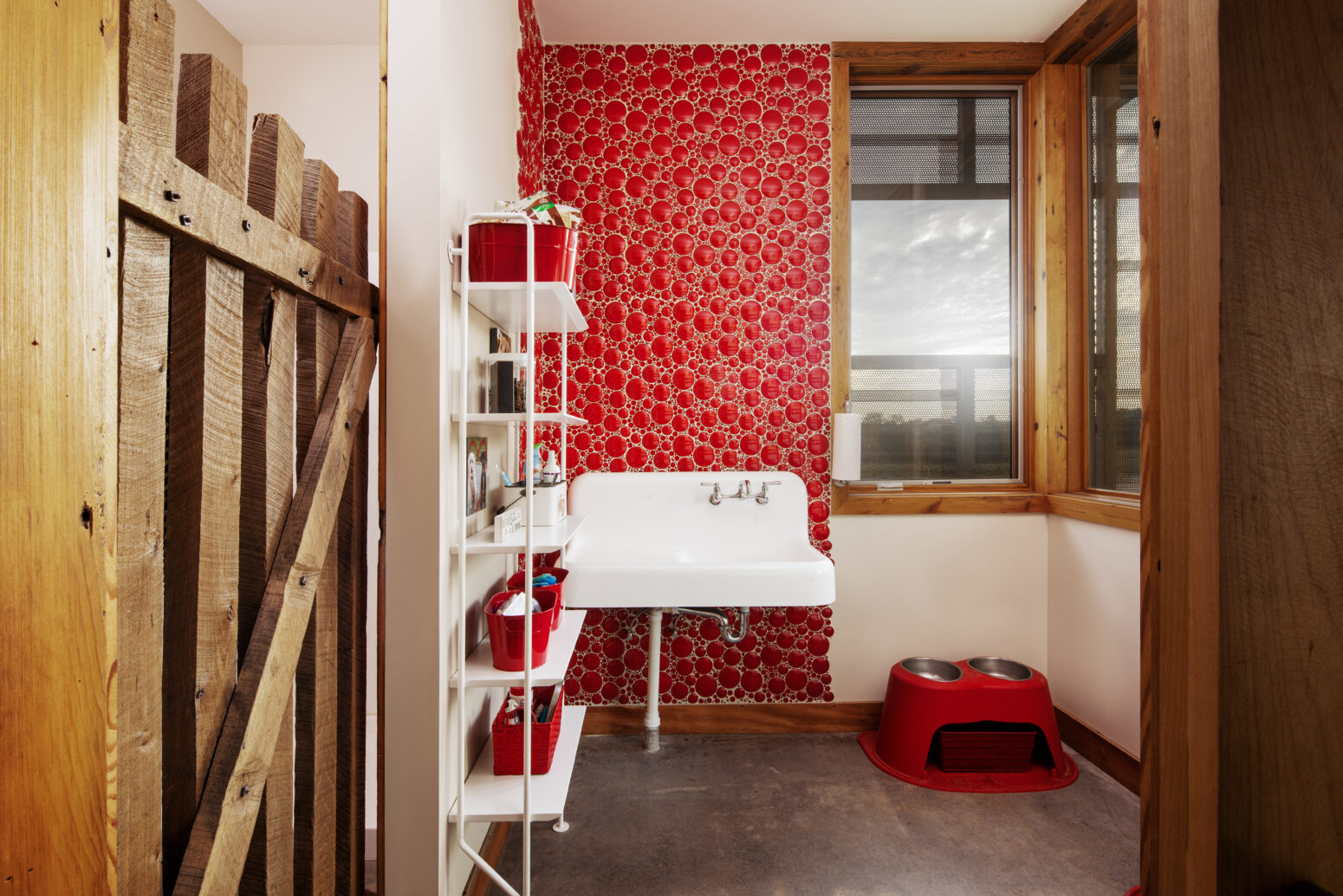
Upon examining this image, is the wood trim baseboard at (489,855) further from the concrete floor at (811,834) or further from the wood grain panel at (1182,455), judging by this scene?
the wood grain panel at (1182,455)

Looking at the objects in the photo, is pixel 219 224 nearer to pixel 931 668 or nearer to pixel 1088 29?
pixel 931 668

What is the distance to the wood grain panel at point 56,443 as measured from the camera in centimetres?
47

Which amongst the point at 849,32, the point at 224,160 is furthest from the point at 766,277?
the point at 224,160

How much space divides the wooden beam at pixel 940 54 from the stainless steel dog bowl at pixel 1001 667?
98.3 inches

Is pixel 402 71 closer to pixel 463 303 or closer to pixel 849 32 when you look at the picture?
pixel 463 303

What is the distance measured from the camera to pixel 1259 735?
460 millimetres

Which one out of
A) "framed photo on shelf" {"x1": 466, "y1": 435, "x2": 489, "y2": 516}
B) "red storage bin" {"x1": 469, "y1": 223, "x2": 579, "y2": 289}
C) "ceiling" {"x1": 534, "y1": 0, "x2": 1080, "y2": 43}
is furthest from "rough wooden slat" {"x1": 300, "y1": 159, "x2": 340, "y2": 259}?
"ceiling" {"x1": 534, "y1": 0, "x2": 1080, "y2": 43}

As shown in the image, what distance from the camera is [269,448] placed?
1.00 metres

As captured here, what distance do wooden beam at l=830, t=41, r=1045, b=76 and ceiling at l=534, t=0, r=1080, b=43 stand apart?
0.03 meters

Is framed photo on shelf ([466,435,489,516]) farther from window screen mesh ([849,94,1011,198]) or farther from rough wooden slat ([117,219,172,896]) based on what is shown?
window screen mesh ([849,94,1011,198])

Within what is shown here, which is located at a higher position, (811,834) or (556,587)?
(556,587)

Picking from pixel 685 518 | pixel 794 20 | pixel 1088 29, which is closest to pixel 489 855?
pixel 685 518

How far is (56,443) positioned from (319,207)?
32.2 inches

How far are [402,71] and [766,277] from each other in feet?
5.24
